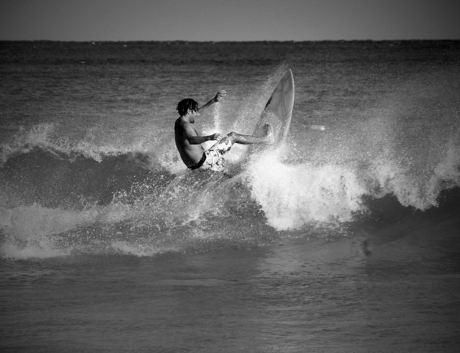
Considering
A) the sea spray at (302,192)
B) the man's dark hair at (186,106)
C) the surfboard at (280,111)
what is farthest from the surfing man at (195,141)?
the surfboard at (280,111)

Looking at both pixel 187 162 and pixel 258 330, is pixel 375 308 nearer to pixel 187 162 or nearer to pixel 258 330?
pixel 258 330

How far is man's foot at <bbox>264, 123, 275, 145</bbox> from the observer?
798 cm

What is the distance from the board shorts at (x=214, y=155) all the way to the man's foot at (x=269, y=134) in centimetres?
65

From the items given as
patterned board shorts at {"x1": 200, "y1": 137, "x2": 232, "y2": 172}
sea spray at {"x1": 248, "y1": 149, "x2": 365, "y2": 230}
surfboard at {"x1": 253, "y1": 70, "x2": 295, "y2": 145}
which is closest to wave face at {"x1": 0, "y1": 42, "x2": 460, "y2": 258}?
sea spray at {"x1": 248, "y1": 149, "x2": 365, "y2": 230}

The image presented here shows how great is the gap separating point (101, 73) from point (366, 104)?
62.1 feet

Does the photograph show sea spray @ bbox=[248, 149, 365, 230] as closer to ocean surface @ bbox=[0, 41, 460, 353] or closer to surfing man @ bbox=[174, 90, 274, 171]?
ocean surface @ bbox=[0, 41, 460, 353]

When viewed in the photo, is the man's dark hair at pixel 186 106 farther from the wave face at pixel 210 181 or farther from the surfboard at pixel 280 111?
the surfboard at pixel 280 111

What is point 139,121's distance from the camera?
54.6 feet

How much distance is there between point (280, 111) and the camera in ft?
29.1

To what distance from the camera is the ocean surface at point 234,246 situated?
4.45 meters

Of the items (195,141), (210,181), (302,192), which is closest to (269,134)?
(302,192)

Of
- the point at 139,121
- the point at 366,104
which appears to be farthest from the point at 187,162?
the point at 366,104

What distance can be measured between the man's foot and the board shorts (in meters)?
0.65

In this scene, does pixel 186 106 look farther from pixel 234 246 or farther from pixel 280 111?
pixel 280 111
